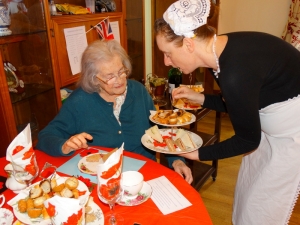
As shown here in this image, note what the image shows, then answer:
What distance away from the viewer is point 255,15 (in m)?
3.62

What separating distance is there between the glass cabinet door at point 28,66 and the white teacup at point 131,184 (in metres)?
1.05

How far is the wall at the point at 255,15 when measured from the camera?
3.48m

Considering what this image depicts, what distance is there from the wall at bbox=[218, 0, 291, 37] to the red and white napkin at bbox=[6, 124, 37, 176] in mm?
3472

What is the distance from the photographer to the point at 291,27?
11.0 feet

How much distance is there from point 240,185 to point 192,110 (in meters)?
0.85

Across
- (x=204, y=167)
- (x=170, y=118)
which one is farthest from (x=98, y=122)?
(x=204, y=167)

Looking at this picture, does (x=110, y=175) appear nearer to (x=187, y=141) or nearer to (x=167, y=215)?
(x=167, y=215)

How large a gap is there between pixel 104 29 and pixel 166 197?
1.65m

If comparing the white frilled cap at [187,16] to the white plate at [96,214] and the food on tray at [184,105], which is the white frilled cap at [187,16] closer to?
the white plate at [96,214]

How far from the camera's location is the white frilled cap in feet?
3.29

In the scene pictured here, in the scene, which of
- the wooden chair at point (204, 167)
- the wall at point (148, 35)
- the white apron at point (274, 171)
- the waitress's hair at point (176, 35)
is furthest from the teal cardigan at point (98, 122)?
the wall at point (148, 35)

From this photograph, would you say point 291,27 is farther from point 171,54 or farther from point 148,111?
point 171,54

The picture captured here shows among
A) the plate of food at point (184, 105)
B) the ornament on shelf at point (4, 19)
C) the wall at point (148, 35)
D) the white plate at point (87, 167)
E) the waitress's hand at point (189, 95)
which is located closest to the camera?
the white plate at point (87, 167)

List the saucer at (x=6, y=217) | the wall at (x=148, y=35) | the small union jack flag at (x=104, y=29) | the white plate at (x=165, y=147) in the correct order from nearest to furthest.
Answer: the saucer at (x=6, y=217), the white plate at (x=165, y=147), the small union jack flag at (x=104, y=29), the wall at (x=148, y=35)
